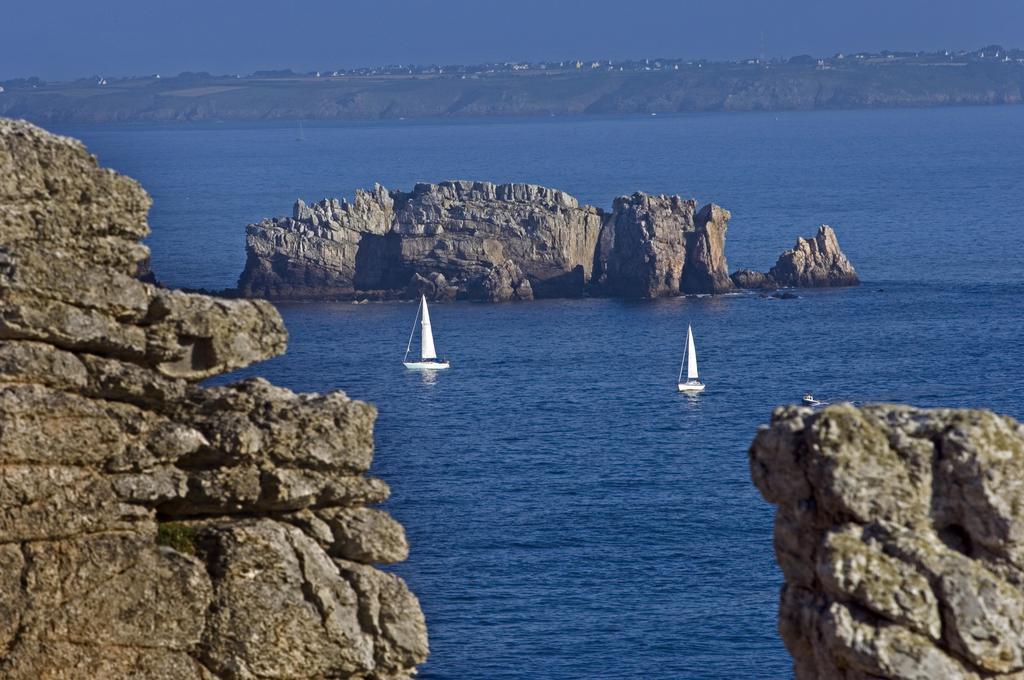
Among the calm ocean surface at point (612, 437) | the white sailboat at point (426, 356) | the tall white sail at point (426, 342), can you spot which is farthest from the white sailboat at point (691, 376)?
the tall white sail at point (426, 342)

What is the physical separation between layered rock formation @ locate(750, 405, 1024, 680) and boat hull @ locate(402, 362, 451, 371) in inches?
5561

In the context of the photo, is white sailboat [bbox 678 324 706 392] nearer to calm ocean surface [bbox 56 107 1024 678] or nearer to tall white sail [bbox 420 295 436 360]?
calm ocean surface [bbox 56 107 1024 678]

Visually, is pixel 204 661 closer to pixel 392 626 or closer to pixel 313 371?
pixel 392 626

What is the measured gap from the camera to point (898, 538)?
13367mm

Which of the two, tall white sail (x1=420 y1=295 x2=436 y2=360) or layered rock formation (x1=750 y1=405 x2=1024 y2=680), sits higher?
layered rock formation (x1=750 y1=405 x2=1024 y2=680)

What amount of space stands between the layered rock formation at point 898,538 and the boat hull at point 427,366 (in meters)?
141

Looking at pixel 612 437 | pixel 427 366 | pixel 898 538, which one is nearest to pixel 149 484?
pixel 898 538

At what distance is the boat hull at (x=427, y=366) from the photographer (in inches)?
6117

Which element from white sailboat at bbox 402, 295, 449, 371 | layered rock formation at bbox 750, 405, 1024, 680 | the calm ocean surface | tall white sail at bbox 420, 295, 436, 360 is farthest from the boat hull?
layered rock formation at bbox 750, 405, 1024, 680

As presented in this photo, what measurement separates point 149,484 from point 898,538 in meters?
8.65

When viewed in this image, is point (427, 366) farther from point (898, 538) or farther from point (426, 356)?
point (898, 538)

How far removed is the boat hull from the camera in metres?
155

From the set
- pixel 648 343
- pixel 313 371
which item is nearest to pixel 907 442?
pixel 313 371

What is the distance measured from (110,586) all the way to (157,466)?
1.32 metres
